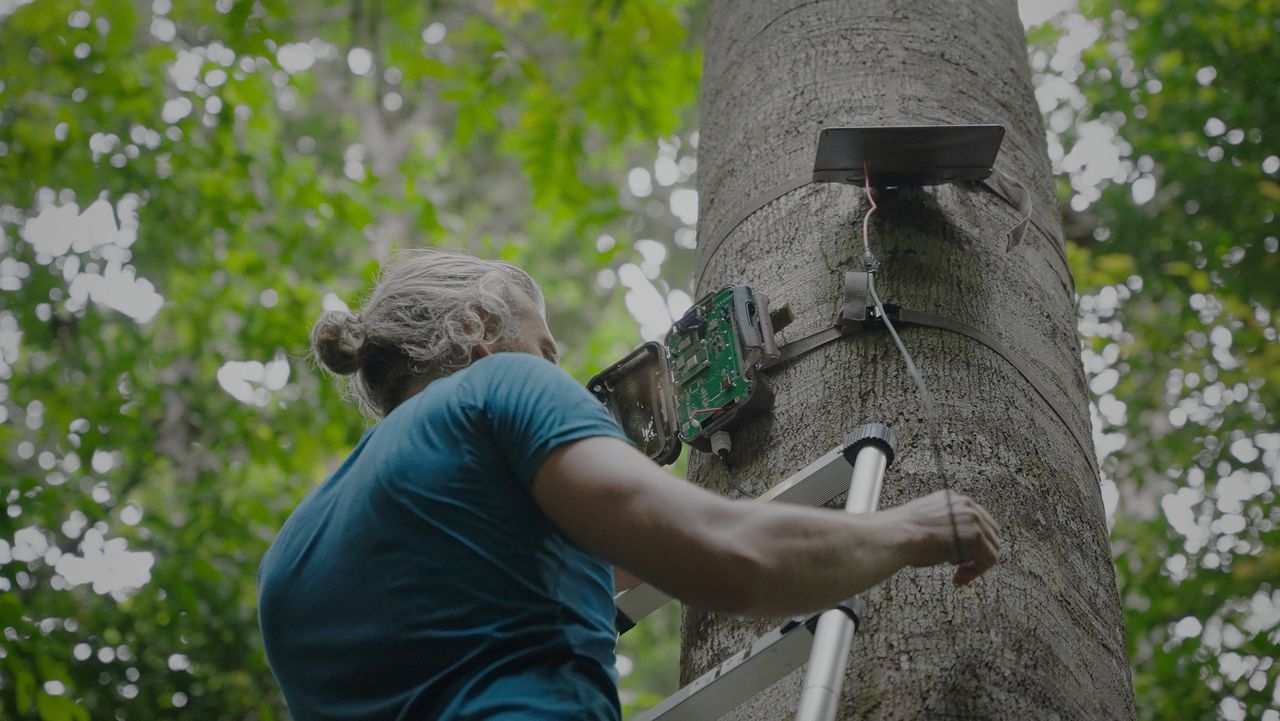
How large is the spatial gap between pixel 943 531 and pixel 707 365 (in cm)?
82

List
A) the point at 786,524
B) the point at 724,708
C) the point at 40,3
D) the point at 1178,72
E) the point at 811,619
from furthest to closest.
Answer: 1. the point at 1178,72
2. the point at 40,3
3. the point at 724,708
4. the point at 811,619
5. the point at 786,524

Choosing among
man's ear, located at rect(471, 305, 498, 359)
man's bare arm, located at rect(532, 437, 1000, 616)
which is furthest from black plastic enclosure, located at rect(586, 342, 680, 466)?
man's bare arm, located at rect(532, 437, 1000, 616)

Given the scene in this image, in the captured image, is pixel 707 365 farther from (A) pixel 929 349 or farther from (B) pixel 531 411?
(B) pixel 531 411

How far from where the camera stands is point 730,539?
1.46 metres

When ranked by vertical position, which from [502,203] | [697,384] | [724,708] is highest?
[697,384]

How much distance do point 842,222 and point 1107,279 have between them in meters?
4.38

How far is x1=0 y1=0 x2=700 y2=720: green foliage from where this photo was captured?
5355 millimetres

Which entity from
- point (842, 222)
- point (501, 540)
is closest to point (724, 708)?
point (501, 540)

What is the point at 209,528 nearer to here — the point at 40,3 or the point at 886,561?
the point at 40,3

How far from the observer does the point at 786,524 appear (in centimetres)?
148

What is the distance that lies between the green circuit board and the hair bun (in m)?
0.62

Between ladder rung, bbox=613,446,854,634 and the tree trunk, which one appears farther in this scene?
ladder rung, bbox=613,446,854,634

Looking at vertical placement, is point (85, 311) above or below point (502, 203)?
above

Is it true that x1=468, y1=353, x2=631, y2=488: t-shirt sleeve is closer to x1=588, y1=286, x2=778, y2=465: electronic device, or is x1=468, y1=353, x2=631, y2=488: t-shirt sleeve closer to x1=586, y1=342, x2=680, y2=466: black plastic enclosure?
x1=588, y1=286, x2=778, y2=465: electronic device
